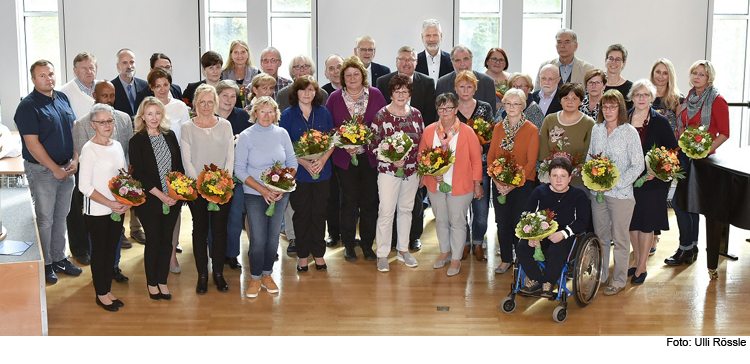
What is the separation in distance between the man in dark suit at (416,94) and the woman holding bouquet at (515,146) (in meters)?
0.91

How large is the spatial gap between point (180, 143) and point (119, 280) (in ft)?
4.27

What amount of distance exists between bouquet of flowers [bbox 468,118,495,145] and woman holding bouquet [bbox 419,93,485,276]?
20cm

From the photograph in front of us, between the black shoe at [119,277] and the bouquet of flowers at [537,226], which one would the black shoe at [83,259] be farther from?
the bouquet of flowers at [537,226]

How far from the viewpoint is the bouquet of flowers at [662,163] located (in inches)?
212

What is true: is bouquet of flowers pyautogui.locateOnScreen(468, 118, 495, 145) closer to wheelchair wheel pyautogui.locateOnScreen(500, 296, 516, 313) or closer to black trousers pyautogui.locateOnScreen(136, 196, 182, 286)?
wheelchair wheel pyautogui.locateOnScreen(500, 296, 516, 313)

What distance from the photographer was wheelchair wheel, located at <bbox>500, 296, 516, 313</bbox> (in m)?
5.26

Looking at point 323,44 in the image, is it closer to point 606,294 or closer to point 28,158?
point 28,158

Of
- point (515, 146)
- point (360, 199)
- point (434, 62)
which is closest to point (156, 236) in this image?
point (360, 199)

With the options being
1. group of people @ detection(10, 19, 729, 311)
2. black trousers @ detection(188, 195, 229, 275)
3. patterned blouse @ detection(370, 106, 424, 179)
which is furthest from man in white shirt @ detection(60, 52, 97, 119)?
patterned blouse @ detection(370, 106, 424, 179)

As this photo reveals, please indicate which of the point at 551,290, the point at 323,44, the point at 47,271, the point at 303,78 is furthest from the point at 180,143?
the point at 323,44

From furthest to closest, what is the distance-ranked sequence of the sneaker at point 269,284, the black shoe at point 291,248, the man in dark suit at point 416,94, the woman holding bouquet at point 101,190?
the black shoe at point 291,248
the man in dark suit at point 416,94
the sneaker at point 269,284
the woman holding bouquet at point 101,190

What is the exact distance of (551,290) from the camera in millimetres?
5246

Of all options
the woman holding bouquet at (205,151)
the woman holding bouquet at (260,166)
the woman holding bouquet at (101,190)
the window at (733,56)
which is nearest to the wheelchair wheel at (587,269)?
the woman holding bouquet at (260,166)

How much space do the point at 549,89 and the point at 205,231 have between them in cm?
317
